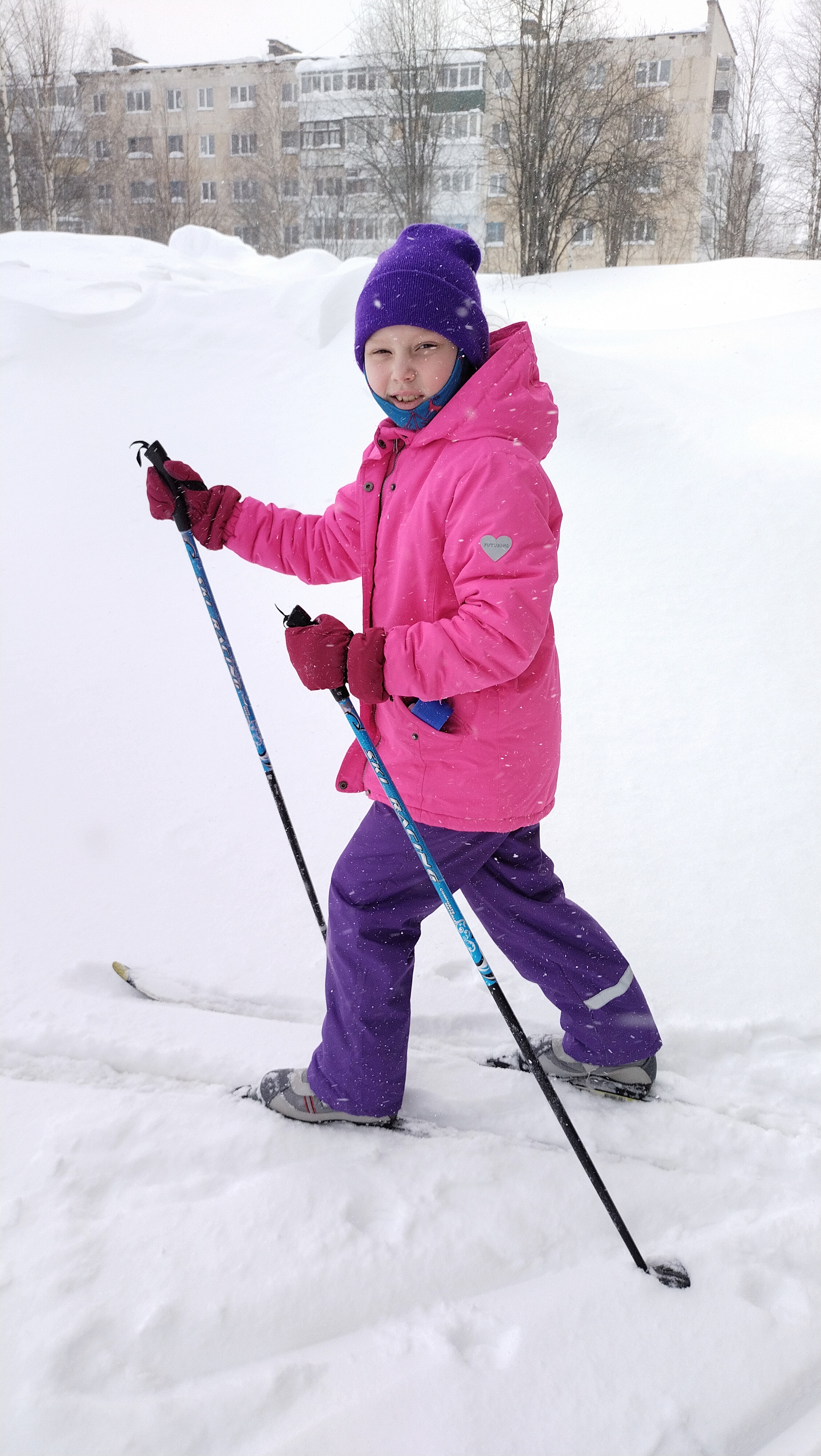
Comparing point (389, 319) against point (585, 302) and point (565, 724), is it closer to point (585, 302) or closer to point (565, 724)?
point (565, 724)

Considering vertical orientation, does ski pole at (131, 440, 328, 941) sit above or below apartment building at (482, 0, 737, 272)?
below

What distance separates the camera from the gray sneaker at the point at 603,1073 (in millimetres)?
1928

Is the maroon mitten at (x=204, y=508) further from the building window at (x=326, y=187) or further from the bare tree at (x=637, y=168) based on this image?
the building window at (x=326, y=187)

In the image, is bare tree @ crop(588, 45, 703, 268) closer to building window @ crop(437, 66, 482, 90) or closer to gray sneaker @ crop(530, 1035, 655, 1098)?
building window @ crop(437, 66, 482, 90)

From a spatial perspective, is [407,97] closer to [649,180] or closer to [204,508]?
→ [649,180]

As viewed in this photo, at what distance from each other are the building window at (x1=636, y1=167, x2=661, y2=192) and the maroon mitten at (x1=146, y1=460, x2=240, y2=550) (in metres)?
18.0

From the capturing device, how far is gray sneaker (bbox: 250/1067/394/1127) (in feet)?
6.00

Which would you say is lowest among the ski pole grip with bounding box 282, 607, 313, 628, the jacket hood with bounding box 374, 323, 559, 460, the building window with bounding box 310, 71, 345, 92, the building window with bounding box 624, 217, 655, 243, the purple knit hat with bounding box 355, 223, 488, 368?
the ski pole grip with bounding box 282, 607, 313, 628

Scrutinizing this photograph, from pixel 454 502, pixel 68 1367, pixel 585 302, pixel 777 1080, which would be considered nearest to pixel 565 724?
pixel 777 1080

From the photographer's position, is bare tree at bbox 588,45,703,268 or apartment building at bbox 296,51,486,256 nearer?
bare tree at bbox 588,45,703,268

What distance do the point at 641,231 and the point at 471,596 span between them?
74.6 feet

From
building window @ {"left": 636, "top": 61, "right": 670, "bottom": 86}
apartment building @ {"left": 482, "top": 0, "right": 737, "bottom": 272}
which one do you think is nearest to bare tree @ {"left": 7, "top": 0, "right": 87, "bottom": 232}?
apartment building @ {"left": 482, "top": 0, "right": 737, "bottom": 272}

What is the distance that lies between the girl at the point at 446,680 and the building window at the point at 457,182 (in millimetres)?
21381

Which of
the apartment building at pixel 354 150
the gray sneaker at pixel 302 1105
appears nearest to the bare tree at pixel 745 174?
the apartment building at pixel 354 150
